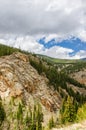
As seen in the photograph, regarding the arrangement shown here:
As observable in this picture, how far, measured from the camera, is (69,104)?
16462cm

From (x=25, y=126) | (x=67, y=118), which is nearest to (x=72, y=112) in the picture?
(x=67, y=118)

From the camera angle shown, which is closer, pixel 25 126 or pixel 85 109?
pixel 85 109

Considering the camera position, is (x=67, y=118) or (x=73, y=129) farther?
(x=67, y=118)

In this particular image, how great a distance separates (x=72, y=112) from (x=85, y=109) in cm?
13920

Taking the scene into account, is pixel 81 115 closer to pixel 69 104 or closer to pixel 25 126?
pixel 69 104

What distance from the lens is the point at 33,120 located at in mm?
198875

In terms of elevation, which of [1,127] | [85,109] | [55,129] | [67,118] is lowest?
[1,127]

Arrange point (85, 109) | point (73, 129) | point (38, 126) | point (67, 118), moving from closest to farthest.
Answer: point (73, 129) → point (85, 109) → point (67, 118) → point (38, 126)

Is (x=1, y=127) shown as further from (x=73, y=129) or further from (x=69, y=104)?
(x=73, y=129)

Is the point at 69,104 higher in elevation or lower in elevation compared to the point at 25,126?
higher

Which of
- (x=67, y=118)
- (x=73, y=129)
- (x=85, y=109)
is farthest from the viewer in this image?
(x=67, y=118)

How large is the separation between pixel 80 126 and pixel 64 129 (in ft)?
4.71

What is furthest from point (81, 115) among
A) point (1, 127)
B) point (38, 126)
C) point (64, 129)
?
point (1, 127)

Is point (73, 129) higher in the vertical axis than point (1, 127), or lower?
higher
